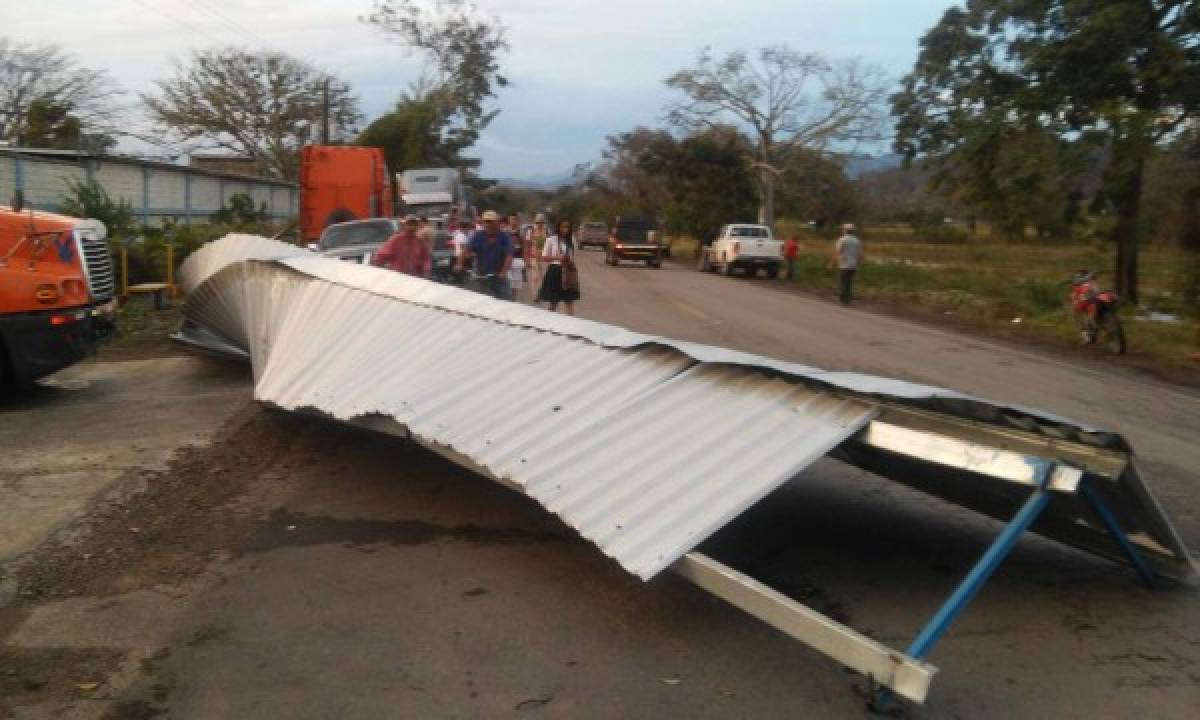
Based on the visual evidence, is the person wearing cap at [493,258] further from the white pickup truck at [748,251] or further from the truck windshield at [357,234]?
the white pickup truck at [748,251]

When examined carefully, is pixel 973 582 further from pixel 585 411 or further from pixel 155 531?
pixel 155 531

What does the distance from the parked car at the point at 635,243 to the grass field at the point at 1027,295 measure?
5.84m

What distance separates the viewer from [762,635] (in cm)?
457

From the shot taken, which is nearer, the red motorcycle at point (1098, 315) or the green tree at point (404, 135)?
the red motorcycle at point (1098, 315)

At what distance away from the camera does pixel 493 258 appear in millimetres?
14023

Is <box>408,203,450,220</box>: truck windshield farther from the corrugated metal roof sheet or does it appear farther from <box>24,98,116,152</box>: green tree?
the corrugated metal roof sheet

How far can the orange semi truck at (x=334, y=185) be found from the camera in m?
27.5

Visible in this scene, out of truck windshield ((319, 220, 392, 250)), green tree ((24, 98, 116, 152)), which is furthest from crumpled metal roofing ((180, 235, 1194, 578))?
green tree ((24, 98, 116, 152))

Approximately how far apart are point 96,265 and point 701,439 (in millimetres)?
8482

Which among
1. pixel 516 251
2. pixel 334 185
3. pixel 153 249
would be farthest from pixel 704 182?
pixel 516 251

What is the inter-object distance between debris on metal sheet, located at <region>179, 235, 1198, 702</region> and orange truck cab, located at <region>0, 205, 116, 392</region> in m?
3.81

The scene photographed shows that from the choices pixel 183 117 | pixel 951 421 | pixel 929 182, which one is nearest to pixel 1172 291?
pixel 929 182

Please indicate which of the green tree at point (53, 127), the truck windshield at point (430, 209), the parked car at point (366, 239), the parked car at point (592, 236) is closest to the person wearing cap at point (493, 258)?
the parked car at point (366, 239)

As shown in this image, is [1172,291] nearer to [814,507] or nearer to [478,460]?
[814,507]
